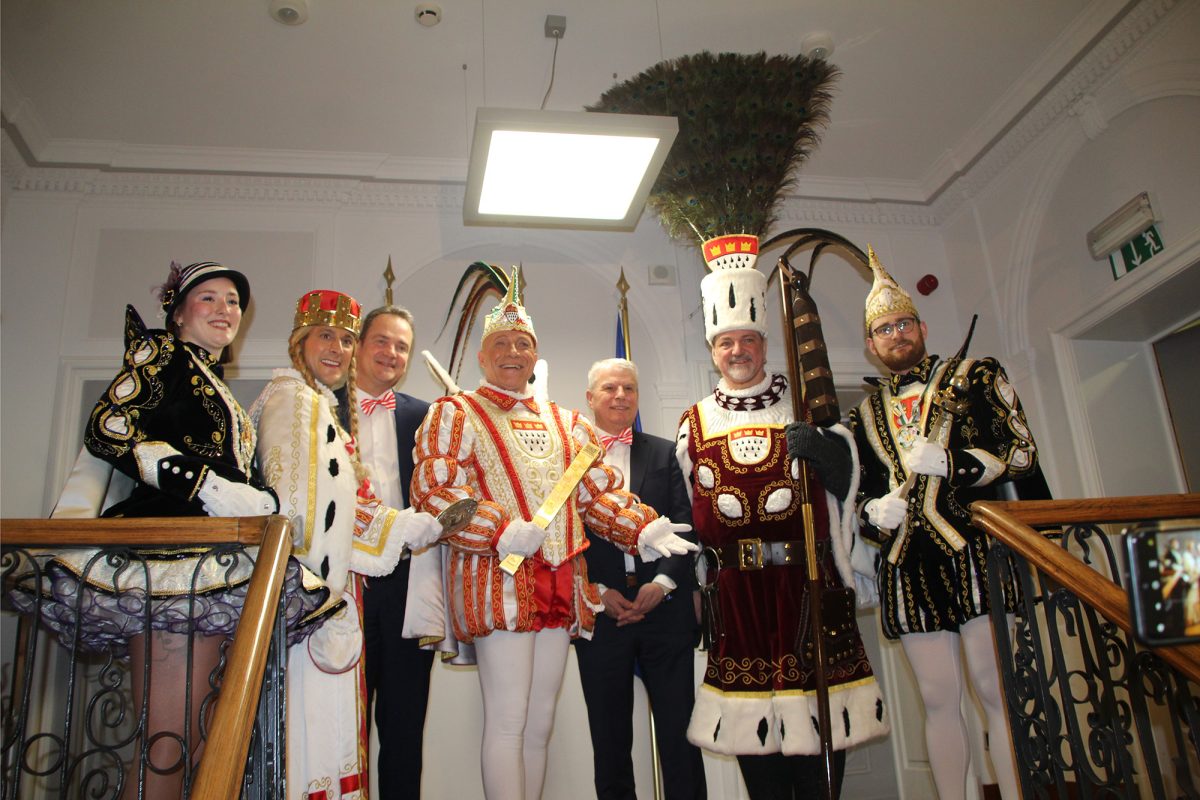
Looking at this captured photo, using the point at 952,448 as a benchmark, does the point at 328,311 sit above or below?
above

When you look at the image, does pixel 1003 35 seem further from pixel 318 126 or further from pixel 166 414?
pixel 166 414

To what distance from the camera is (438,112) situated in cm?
490

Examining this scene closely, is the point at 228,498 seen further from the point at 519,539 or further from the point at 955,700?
the point at 955,700

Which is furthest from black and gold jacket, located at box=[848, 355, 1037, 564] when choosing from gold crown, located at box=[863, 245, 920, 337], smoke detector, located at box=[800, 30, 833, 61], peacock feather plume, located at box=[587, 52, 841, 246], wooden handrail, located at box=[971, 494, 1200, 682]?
smoke detector, located at box=[800, 30, 833, 61]

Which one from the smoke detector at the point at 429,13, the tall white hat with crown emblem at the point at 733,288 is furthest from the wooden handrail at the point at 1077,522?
the smoke detector at the point at 429,13

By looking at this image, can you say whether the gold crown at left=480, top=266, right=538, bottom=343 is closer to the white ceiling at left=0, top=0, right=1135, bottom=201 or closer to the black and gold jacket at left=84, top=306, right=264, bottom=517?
the black and gold jacket at left=84, top=306, right=264, bottom=517

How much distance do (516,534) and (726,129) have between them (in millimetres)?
2068

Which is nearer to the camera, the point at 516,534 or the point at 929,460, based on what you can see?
the point at 516,534

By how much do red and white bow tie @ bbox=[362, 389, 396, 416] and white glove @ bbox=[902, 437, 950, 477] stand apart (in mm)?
1980

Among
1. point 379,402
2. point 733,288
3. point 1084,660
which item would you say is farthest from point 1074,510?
point 379,402

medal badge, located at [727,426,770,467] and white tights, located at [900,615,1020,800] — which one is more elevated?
medal badge, located at [727,426,770,467]

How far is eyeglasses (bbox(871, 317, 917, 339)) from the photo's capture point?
3631 mm

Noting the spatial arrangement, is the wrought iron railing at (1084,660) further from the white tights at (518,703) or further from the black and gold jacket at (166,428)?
the black and gold jacket at (166,428)

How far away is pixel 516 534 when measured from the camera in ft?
9.66
